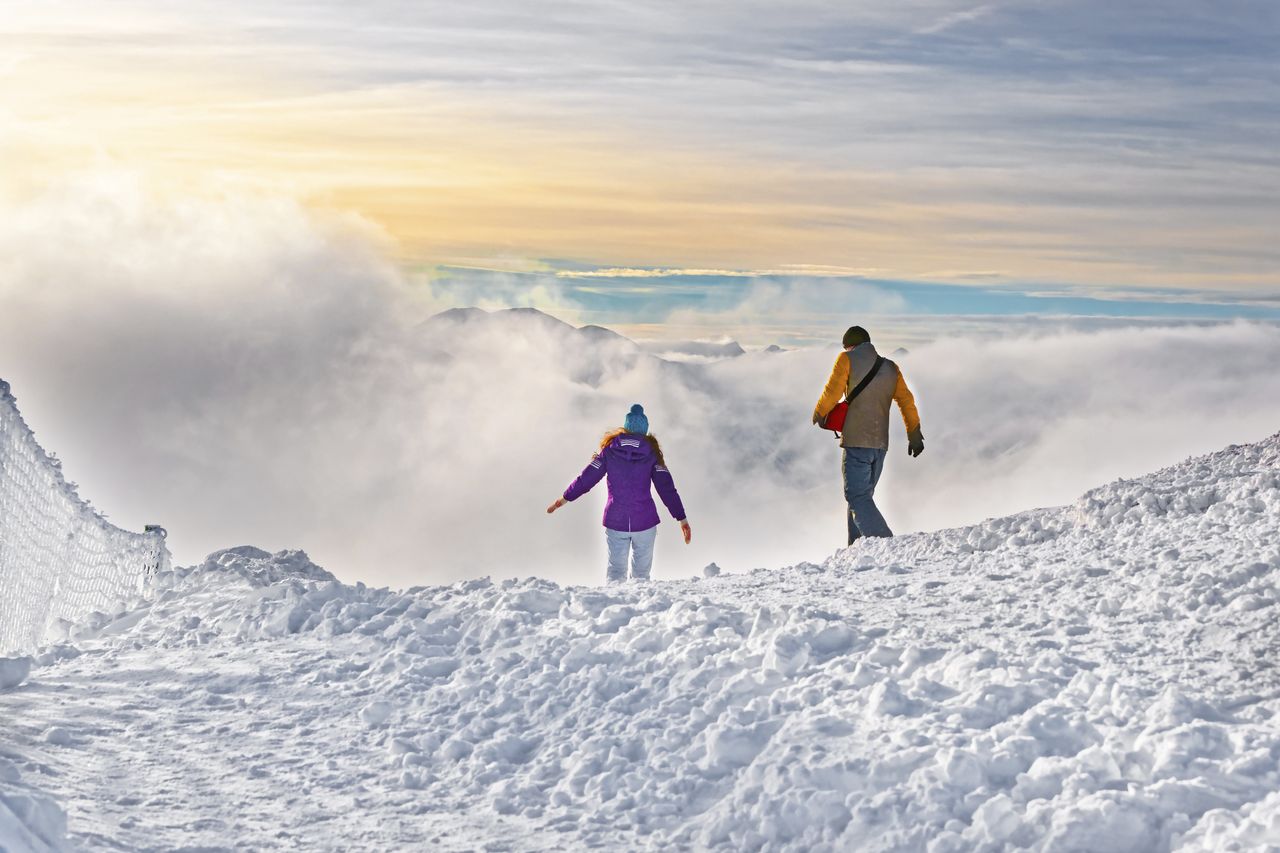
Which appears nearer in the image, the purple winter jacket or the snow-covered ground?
the snow-covered ground

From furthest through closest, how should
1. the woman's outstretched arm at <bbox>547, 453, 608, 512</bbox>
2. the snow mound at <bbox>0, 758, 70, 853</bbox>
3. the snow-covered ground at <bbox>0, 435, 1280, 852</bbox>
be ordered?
the woman's outstretched arm at <bbox>547, 453, 608, 512</bbox> → the snow-covered ground at <bbox>0, 435, 1280, 852</bbox> → the snow mound at <bbox>0, 758, 70, 853</bbox>

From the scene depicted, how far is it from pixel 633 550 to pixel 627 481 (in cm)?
75

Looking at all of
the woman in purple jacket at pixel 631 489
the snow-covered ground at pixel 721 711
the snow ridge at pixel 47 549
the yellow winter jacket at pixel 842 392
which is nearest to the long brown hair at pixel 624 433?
the woman in purple jacket at pixel 631 489

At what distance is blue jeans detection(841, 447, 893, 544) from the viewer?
1319 cm

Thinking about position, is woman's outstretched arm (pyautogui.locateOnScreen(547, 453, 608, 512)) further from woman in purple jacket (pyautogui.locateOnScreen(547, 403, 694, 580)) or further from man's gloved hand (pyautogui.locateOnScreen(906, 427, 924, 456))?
man's gloved hand (pyautogui.locateOnScreen(906, 427, 924, 456))

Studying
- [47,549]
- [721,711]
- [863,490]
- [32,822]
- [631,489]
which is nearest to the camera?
[32,822]

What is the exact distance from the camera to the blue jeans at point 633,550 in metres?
13.0

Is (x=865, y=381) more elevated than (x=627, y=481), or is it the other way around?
(x=865, y=381)

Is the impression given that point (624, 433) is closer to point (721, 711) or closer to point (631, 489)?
point (631, 489)

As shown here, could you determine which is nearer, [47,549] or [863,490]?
[47,549]

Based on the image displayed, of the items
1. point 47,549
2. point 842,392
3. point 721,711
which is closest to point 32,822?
point 721,711

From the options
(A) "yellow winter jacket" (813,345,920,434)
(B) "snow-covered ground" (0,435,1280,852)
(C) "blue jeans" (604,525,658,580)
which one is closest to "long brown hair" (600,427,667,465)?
(C) "blue jeans" (604,525,658,580)

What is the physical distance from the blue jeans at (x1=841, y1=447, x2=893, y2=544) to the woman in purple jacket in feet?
5.76

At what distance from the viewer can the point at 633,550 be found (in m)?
13.2
